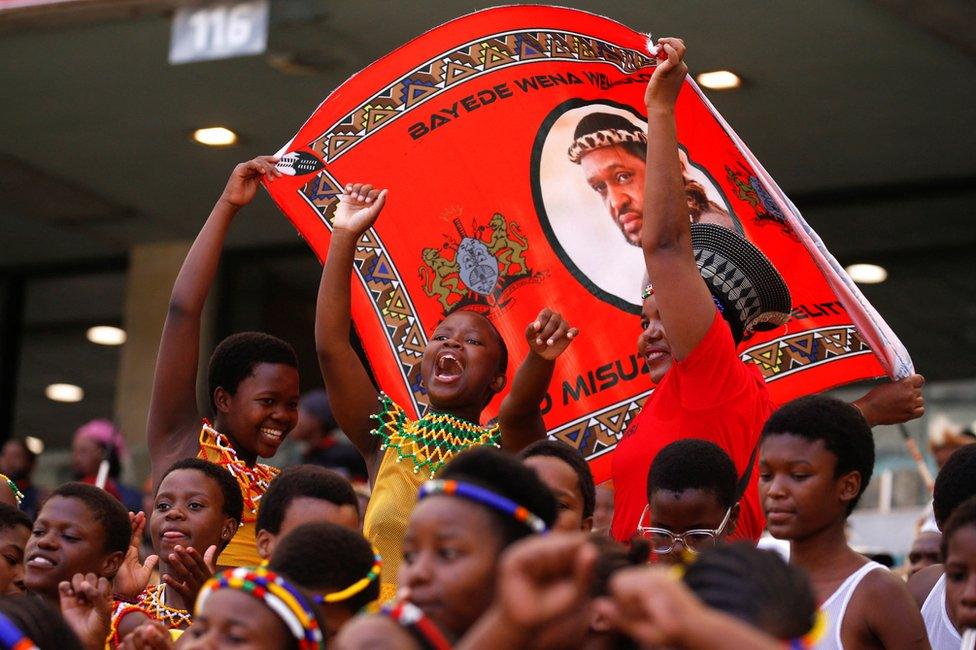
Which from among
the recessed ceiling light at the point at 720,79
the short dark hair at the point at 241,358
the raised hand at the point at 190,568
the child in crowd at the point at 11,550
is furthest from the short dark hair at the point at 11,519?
→ the recessed ceiling light at the point at 720,79

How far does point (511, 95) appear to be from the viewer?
18.3ft

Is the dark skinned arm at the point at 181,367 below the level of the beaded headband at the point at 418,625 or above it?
above

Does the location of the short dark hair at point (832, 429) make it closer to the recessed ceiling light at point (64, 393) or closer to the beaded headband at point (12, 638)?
the beaded headband at point (12, 638)

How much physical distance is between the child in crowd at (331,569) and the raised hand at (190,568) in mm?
773

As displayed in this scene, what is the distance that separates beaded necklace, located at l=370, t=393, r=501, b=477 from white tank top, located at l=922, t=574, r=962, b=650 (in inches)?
52.0

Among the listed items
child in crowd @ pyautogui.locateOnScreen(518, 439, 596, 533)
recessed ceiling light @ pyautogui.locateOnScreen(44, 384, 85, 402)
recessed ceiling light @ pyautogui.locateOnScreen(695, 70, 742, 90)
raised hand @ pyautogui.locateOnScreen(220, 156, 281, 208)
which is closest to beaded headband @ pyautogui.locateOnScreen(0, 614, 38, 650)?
child in crowd @ pyautogui.locateOnScreen(518, 439, 596, 533)

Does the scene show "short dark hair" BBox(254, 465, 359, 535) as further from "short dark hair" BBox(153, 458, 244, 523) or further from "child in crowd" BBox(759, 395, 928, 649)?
"child in crowd" BBox(759, 395, 928, 649)

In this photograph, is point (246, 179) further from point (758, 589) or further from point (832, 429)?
point (758, 589)

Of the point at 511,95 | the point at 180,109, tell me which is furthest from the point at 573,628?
the point at 180,109

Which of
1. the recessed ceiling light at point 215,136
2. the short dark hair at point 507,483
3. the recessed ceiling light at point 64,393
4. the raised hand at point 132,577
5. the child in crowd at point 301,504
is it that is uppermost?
the recessed ceiling light at point 215,136

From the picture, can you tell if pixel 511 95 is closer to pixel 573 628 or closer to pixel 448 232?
pixel 448 232

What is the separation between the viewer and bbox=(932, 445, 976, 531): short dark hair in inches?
159

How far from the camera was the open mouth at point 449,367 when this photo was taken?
15.5 ft

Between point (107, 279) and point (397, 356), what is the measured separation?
775 cm
